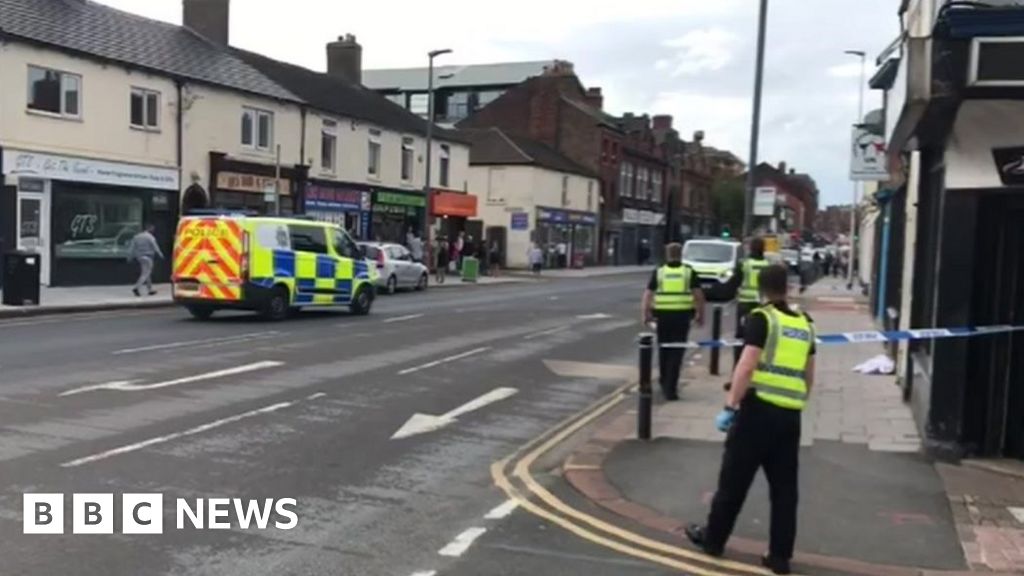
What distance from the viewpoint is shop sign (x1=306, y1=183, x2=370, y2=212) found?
37.4 m

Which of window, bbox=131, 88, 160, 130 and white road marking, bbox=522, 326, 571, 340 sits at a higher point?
window, bbox=131, 88, 160, 130

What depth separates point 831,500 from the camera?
7398 mm

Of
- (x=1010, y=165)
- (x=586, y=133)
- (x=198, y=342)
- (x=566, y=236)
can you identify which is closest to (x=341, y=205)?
(x=198, y=342)

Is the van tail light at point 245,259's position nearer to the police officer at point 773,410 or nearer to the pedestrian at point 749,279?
the pedestrian at point 749,279

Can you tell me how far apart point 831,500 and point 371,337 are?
37.0ft

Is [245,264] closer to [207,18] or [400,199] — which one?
[207,18]

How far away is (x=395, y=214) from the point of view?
44.0 m

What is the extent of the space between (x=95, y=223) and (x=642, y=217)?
166 ft

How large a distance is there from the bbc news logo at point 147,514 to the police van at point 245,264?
1316 cm

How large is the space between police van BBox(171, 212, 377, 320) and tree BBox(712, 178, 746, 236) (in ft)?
222

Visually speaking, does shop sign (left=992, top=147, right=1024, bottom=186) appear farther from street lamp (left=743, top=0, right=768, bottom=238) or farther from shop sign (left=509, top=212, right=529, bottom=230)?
shop sign (left=509, top=212, right=529, bottom=230)

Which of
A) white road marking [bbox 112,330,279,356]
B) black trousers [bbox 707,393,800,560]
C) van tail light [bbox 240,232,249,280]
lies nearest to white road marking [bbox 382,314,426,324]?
van tail light [bbox 240,232,249,280]

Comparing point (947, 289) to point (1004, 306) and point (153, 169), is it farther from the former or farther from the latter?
point (153, 169)

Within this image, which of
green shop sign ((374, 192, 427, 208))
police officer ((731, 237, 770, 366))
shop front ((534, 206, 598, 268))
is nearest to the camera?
police officer ((731, 237, 770, 366))
